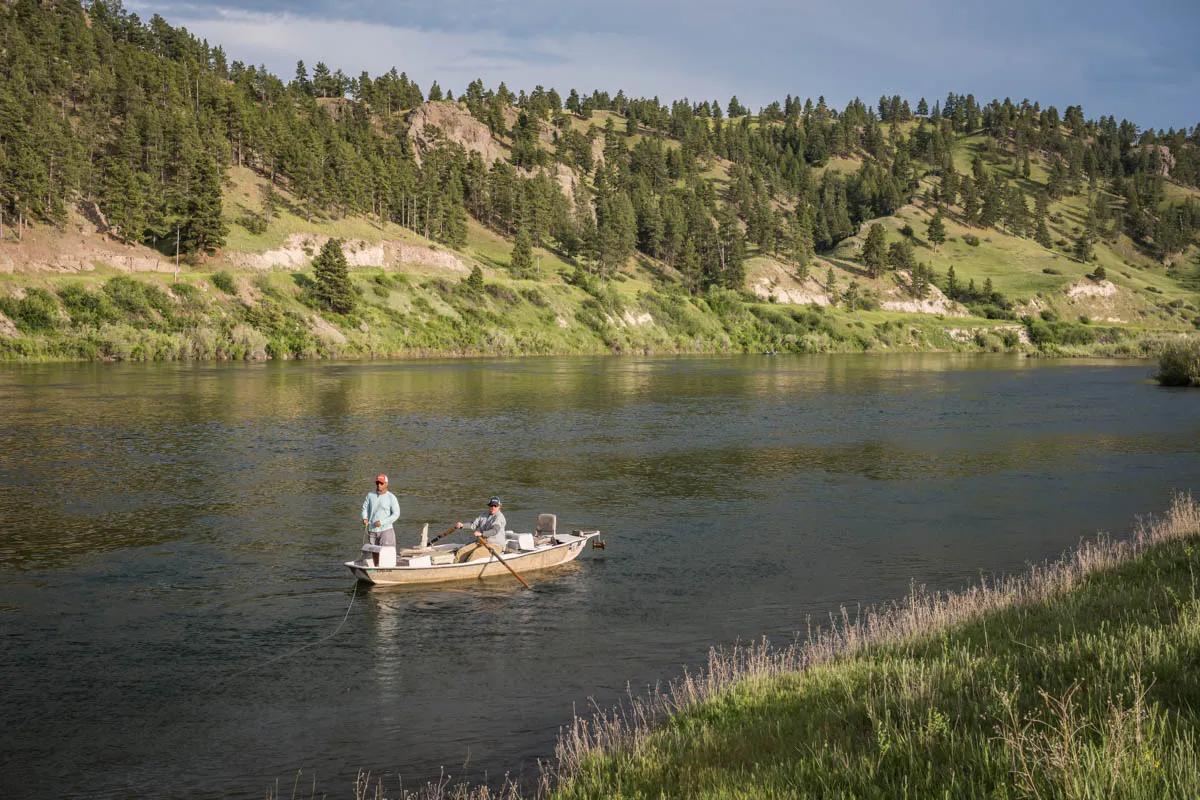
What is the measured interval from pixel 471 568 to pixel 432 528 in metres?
6.06

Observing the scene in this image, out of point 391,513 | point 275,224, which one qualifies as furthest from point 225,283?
point 391,513

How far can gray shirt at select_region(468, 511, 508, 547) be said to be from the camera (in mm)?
24266

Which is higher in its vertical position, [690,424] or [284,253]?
[284,253]

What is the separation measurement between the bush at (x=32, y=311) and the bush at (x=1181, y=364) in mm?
112601

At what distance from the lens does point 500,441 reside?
157ft

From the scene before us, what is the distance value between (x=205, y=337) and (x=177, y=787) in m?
100

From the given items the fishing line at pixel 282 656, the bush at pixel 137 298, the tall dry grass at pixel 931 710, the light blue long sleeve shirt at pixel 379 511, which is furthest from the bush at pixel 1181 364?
the bush at pixel 137 298

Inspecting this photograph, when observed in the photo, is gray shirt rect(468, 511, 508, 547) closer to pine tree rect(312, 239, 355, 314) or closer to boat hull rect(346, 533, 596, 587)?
boat hull rect(346, 533, 596, 587)

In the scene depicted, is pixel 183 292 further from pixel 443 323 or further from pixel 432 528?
pixel 432 528

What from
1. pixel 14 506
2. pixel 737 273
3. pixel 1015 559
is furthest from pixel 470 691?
pixel 737 273

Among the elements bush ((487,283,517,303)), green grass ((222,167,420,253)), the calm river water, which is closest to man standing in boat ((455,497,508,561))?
the calm river water

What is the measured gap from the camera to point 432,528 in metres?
29.1

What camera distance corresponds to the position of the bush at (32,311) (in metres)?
94.3

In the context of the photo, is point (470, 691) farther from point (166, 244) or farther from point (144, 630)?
point (166, 244)
